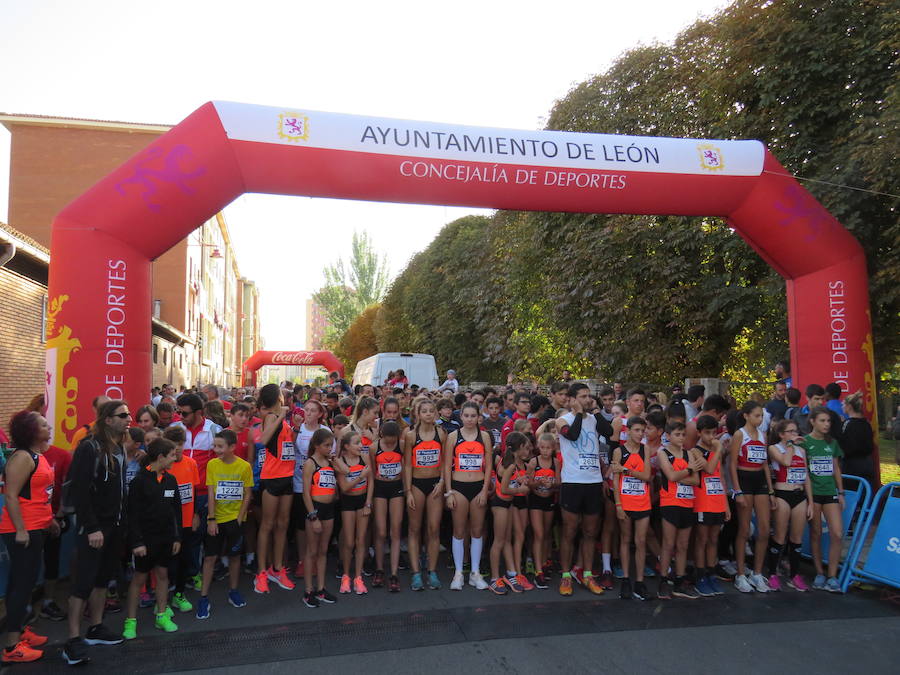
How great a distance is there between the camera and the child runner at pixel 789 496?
6.27m

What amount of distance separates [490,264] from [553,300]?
34.8ft

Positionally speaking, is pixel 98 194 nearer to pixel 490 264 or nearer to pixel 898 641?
pixel 898 641

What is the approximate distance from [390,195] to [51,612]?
5.46m

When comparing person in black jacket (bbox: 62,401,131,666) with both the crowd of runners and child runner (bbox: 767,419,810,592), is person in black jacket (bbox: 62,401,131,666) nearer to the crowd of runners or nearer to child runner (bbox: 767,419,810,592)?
the crowd of runners

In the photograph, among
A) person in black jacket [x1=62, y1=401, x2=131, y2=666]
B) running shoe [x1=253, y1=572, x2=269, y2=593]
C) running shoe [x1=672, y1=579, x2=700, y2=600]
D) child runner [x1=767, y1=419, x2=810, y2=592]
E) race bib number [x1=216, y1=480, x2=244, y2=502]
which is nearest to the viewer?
person in black jacket [x1=62, y1=401, x2=131, y2=666]

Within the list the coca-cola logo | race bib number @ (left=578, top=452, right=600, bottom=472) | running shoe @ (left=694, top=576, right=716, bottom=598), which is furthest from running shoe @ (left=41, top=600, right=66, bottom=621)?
the coca-cola logo

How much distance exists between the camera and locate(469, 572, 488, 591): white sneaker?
615 centimetres

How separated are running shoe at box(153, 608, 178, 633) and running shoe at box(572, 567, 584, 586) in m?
3.53

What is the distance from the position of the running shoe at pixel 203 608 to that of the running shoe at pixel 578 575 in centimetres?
331

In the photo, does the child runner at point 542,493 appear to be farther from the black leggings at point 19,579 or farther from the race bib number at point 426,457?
the black leggings at point 19,579

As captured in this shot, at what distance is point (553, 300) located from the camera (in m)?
17.7

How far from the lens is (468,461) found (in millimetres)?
6293

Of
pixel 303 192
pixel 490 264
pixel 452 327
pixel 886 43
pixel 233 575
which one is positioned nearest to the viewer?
pixel 233 575

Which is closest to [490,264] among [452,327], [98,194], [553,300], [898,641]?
[452,327]
